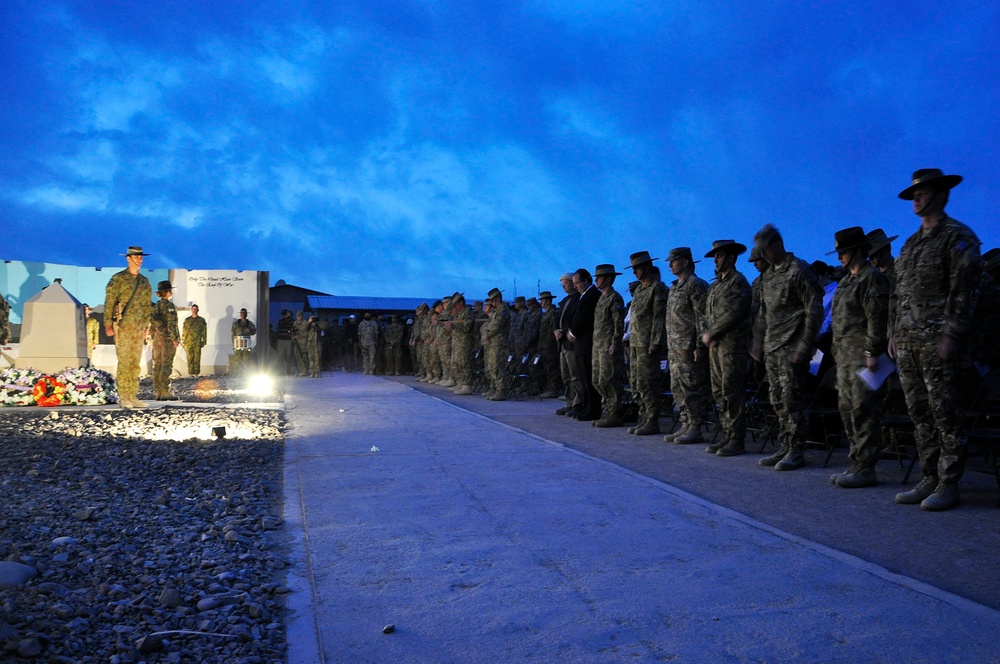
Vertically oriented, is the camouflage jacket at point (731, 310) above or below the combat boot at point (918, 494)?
above

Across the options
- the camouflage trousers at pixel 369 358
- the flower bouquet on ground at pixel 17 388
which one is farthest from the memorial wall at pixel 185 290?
the flower bouquet on ground at pixel 17 388

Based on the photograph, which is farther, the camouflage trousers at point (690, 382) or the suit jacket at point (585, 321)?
the suit jacket at point (585, 321)

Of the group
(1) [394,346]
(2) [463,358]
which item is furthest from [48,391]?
(1) [394,346]

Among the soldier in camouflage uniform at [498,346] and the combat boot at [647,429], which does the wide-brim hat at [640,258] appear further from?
the soldier in camouflage uniform at [498,346]

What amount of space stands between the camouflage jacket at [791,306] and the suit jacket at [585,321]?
3903mm

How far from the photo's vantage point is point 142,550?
3.68 metres

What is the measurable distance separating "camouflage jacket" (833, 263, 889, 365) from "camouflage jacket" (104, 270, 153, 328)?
9313mm

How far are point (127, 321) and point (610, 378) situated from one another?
6.92 meters

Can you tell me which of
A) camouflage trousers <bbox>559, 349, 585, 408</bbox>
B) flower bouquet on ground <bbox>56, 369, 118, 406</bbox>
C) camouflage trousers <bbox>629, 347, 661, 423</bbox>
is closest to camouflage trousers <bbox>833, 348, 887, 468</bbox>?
camouflage trousers <bbox>629, 347, 661, 423</bbox>

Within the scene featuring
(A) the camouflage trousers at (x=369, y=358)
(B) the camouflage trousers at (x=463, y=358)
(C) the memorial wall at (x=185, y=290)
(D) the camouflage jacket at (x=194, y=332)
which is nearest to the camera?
(B) the camouflage trousers at (x=463, y=358)

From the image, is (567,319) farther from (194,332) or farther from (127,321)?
(194,332)

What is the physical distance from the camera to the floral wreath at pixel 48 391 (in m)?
10.7

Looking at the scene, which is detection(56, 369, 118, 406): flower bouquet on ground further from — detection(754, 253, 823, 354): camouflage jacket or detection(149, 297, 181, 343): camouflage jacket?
detection(754, 253, 823, 354): camouflage jacket

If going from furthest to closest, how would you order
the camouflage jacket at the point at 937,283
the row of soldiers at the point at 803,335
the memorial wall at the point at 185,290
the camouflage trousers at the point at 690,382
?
1. the memorial wall at the point at 185,290
2. the camouflage trousers at the point at 690,382
3. the row of soldiers at the point at 803,335
4. the camouflage jacket at the point at 937,283
